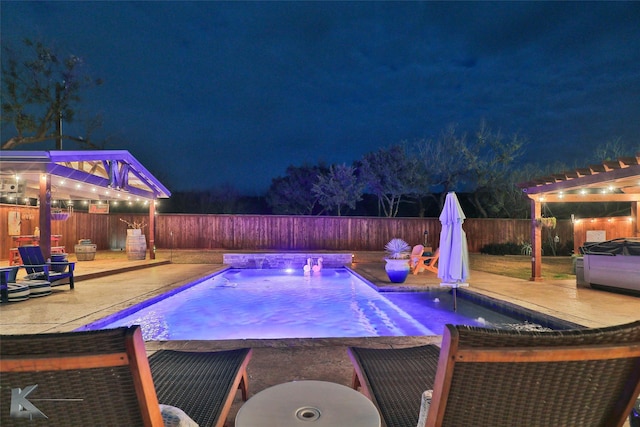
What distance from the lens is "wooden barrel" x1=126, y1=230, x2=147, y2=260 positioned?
1151cm

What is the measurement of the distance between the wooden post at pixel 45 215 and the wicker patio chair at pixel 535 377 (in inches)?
319

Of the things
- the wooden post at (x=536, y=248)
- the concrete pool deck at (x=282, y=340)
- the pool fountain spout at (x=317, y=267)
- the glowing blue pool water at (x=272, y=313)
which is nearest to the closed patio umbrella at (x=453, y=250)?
the concrete pool deck at (x=282, y=340)

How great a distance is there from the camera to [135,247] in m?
11.5

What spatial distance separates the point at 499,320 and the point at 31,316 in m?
6.73

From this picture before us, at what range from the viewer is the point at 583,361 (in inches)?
44.8

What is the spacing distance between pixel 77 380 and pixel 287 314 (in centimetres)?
583

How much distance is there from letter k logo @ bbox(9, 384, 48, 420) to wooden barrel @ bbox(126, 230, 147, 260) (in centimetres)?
1172

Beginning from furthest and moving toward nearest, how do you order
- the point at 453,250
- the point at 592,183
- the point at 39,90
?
1. the point at 39,90
2. the point at 592,183
3. the point at 453,250

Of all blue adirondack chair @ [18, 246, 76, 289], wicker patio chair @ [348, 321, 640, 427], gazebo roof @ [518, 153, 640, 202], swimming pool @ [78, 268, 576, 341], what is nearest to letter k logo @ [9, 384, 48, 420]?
wicker patio chair @ [348, 321, 640, 427]

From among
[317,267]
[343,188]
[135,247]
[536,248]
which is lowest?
[317,267]

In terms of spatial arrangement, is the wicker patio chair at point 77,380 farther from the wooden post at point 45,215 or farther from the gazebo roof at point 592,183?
the wooden post at point 45,215

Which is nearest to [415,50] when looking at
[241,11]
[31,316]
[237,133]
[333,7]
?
[333,7]

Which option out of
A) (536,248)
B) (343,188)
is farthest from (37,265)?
(343,188)

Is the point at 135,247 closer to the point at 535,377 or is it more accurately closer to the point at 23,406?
the point at 23,406
